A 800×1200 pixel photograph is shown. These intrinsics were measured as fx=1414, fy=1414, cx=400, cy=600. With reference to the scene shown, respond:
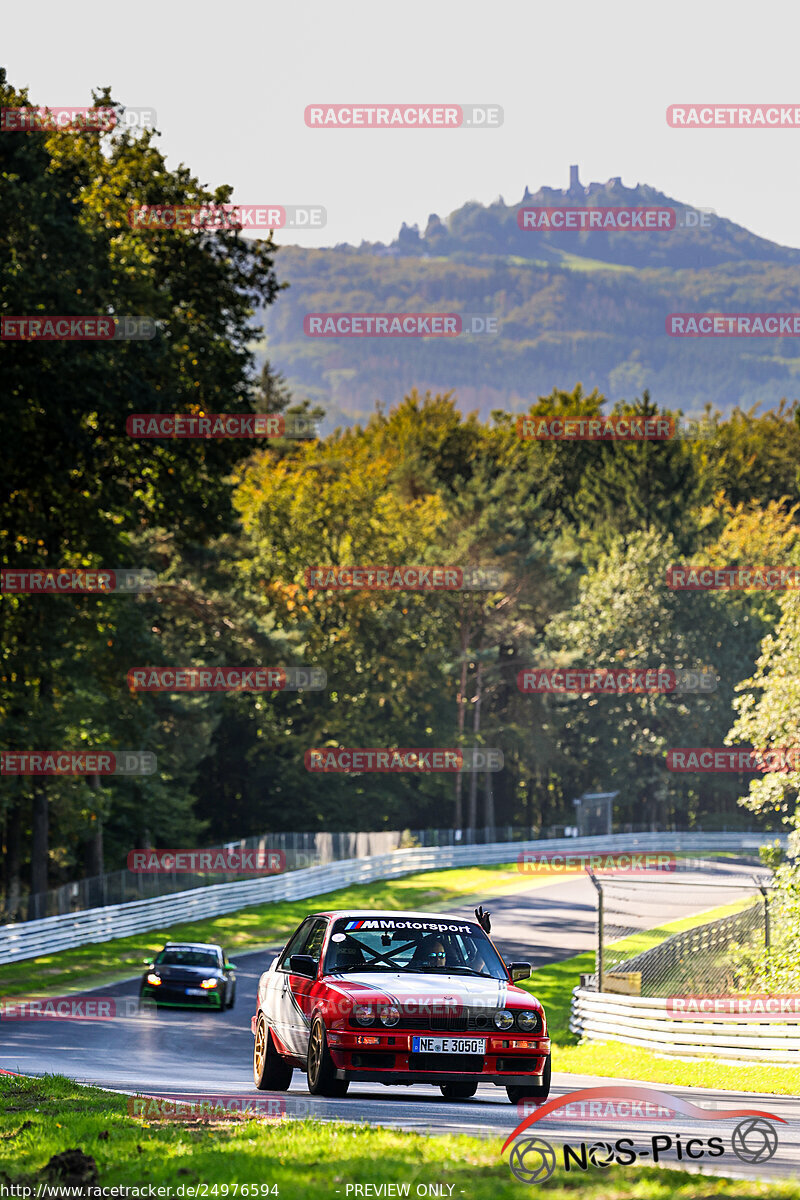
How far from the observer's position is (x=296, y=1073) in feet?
53.0

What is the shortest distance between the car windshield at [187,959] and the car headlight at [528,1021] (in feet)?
57.4

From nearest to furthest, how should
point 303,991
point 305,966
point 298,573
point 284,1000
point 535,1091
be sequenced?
point 535,1091, point 303,991, point 305,966, point 284,1000, point 298,573

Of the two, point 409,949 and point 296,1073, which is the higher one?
point 409,949

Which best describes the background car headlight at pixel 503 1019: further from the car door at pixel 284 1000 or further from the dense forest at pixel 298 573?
the dense forest at pixel 298 573

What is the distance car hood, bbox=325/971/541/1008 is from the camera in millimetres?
10109

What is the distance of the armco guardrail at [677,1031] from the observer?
1675 cm

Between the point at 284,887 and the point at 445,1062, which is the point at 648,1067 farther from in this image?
the point at 284,887

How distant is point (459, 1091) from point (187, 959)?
16.2 m

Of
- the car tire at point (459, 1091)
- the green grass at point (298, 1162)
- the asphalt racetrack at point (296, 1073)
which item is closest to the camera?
the green grass at point (298, 1162)

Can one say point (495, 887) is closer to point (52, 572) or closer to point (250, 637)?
point (250, 637)

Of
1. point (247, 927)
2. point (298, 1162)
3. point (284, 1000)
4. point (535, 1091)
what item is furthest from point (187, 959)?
point (298, 1162)

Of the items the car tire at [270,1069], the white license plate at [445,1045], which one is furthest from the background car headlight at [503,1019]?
the car tire at [270,1069]

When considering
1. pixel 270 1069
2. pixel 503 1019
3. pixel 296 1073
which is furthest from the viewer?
pixel 296 1073

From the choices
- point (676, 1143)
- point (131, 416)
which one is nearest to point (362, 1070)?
point (676, 1143)
